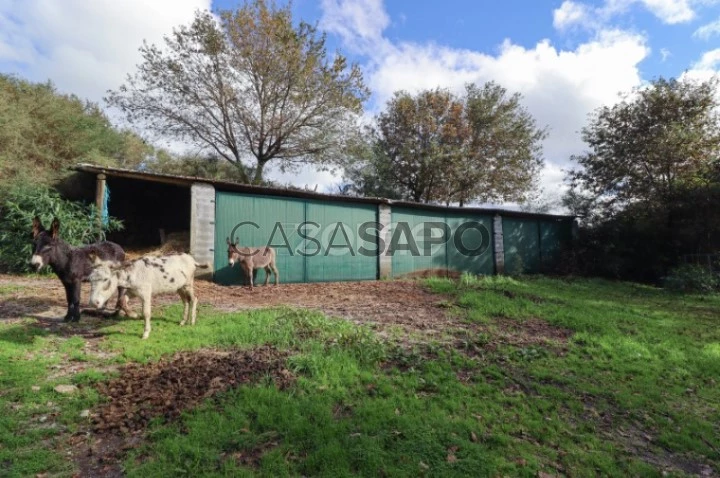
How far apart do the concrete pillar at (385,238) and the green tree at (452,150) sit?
9.43m

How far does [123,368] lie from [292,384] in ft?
6.74

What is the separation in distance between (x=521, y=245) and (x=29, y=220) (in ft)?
62.4

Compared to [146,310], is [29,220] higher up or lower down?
higher up

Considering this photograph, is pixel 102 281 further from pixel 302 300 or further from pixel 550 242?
pixel 550 242

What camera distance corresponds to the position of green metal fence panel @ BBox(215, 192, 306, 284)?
1079 centimetres

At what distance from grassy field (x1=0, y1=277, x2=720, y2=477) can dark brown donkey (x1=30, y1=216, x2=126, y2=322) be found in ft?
1.90

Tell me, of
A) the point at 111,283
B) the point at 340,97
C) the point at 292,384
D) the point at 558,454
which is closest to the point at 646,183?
the point at 340,97

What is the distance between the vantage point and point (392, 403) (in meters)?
3.70

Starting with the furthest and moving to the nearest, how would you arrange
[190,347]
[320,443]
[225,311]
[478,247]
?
[478,247]
[225,311]
[190,347]
[320,443]

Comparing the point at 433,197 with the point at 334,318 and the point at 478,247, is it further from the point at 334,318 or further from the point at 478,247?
the point at 334,318

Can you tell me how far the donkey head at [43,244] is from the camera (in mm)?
4992

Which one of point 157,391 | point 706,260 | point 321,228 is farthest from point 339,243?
point 706,260

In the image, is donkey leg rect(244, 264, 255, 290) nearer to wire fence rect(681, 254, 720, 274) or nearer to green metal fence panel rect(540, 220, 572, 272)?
green metal fence panel rect(540, 220, 572, 272)

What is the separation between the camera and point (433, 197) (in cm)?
2520
